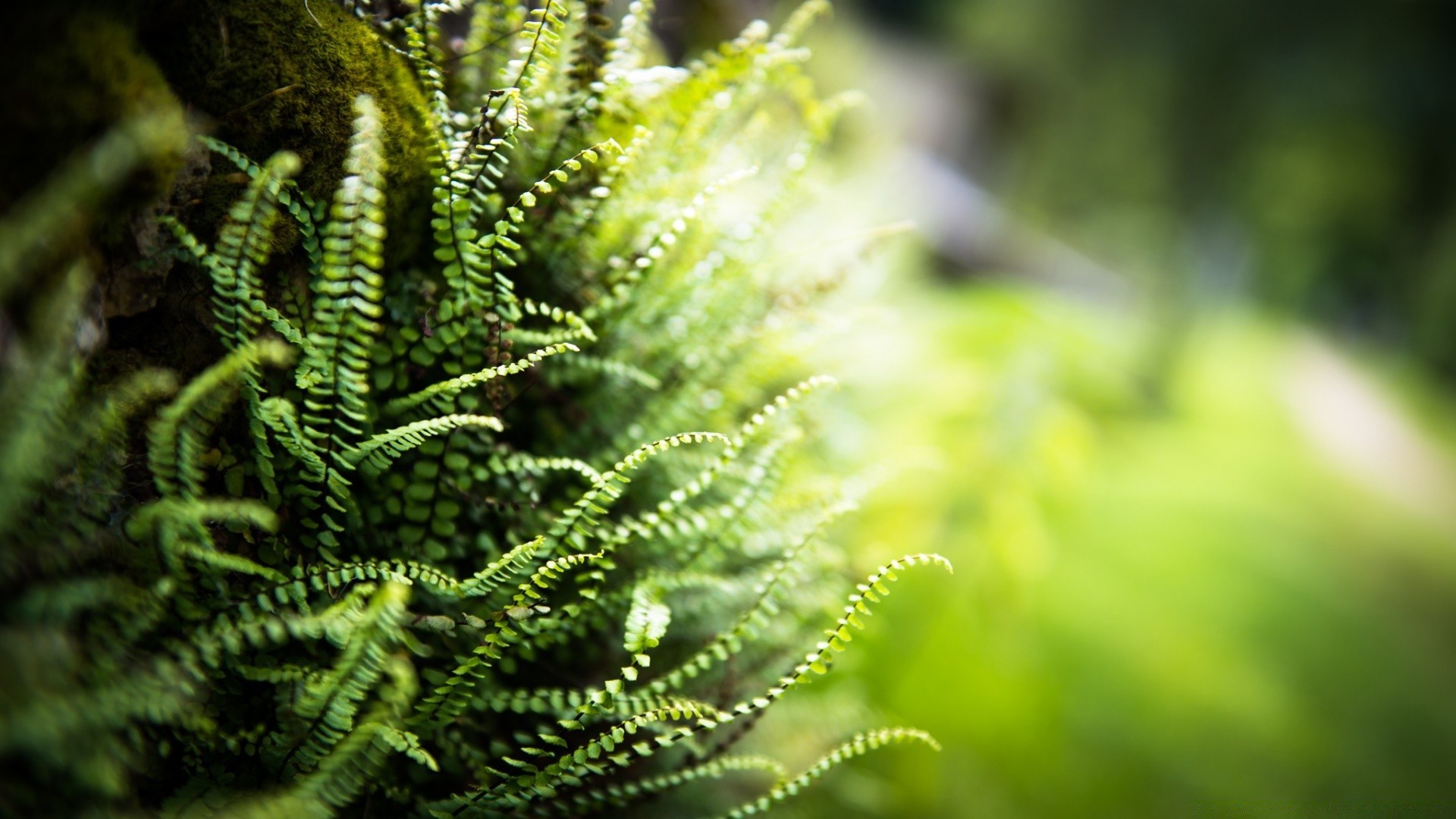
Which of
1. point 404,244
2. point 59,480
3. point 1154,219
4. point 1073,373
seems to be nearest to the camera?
point 59,480

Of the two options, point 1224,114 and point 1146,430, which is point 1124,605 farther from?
point 1224,114

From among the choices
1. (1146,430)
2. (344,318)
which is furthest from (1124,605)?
(344,318)

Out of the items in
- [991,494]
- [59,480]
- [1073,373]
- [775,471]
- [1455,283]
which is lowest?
[59,480]

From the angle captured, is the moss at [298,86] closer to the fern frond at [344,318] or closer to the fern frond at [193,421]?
the fern frond at [344,318]

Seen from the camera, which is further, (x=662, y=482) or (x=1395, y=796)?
(x=1395, y=796)

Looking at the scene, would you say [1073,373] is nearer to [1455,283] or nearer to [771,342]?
[771,342]

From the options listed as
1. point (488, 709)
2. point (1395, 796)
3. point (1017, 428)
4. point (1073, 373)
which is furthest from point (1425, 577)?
point (488, 709)

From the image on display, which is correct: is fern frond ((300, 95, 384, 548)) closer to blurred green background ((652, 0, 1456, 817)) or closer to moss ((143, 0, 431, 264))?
moss ((143, 0, 431, 264))
